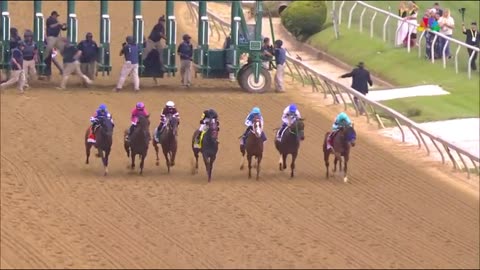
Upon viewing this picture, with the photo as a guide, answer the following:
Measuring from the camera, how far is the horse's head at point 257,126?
2222cm

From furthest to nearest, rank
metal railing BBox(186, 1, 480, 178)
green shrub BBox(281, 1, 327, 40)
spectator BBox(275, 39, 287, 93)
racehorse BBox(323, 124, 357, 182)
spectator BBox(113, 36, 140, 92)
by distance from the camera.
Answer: green shrub BBox(281, 1, 327, 40) < spectator BBox(275, 39, 287, 93) < spectator BBox(113, 36, 140, 92) < metal railing BBox(186, 1, 480, 178) < racehorse BBox(323, 124, 357, 182)

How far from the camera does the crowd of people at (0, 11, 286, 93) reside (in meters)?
29.2

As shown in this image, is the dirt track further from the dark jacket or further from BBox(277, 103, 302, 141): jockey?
the dark jacket

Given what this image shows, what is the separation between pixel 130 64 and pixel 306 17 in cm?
1040

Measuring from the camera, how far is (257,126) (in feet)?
72.9

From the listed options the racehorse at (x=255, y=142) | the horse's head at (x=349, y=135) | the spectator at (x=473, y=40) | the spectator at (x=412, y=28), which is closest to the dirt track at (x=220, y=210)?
the racehorse at (x=255, y=142)

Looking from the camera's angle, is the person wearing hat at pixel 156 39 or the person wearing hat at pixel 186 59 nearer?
the person wearing hat at pixel 186 59

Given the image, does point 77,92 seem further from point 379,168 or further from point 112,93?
point 379,168

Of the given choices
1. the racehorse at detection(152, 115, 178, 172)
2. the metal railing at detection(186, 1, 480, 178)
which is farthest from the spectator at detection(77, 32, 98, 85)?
the racehorse at detection(152, 115, 178, 172)

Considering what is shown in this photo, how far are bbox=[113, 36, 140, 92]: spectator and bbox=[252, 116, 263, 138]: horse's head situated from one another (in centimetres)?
761

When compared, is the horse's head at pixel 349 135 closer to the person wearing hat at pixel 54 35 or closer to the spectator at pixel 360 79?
the spectator at pixel 360 79

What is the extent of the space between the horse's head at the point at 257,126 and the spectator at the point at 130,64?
7.61 meters

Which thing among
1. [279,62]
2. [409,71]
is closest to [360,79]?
[279,62]

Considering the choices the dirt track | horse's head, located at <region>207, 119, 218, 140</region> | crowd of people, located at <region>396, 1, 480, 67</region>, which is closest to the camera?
the dirt track
